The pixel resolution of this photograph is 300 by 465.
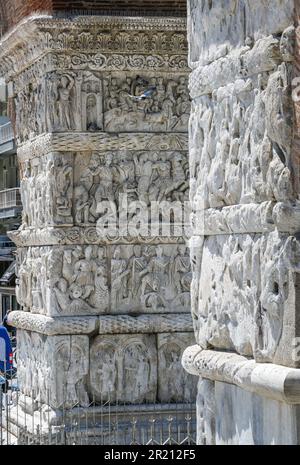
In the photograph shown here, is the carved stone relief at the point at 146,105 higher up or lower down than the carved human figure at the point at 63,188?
higher up

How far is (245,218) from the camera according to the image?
682 centimetres


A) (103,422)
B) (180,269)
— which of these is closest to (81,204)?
(180,269)

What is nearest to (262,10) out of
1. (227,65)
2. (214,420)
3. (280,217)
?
(227,65)

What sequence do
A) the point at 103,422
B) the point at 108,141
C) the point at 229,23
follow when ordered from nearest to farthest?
the point at 229,23 < the point at 103,422 < the point at 108,141

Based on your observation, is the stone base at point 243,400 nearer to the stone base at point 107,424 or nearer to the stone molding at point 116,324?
the stone base at point 107,424

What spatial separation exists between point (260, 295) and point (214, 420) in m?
0.96

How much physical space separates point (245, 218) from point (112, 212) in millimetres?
5439

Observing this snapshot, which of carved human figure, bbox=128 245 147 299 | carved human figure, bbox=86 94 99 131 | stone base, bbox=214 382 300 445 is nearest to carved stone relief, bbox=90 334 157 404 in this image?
carved human figure, bbox=128 245 147 299

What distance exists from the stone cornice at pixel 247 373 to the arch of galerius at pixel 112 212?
4.66m

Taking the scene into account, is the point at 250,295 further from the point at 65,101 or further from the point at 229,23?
the point at 65,101

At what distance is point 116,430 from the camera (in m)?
11.9

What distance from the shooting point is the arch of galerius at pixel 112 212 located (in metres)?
12.1

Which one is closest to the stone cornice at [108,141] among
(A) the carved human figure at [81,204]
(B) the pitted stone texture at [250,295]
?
(A) the carved human figure at [81,204]

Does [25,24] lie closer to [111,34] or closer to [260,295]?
[111,34]
